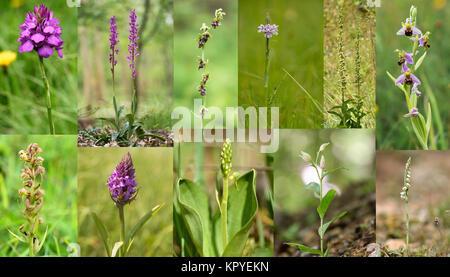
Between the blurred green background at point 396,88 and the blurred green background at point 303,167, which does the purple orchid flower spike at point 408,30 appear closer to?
the blurred green background at point 396,88

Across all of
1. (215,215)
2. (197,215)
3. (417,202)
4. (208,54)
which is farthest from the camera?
(417,202)

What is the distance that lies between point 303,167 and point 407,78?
2.54ft

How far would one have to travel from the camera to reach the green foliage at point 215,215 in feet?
6.63

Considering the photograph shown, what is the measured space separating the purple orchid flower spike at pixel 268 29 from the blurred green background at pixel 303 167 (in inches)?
22.0

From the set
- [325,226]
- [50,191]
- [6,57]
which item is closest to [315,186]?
[325,226]

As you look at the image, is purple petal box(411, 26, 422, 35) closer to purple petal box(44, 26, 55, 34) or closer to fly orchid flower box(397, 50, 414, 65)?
fly orchid flower box(397, 50, 414, 65)

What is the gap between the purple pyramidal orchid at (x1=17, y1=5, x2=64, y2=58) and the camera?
2.02m

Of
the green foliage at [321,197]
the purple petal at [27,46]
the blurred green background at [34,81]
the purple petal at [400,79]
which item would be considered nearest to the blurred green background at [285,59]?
the green foliage at [321,197]

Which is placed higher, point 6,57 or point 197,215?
point 6,57

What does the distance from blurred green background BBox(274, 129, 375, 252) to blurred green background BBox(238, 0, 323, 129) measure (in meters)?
0.10

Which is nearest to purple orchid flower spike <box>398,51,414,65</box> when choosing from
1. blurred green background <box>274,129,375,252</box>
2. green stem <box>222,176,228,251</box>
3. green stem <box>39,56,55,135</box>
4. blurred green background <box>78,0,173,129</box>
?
blurred green background <box>274,129,375,252</box>

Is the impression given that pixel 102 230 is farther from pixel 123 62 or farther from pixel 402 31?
pixel 402 31

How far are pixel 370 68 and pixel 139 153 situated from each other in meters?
1.42

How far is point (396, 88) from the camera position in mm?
2266
